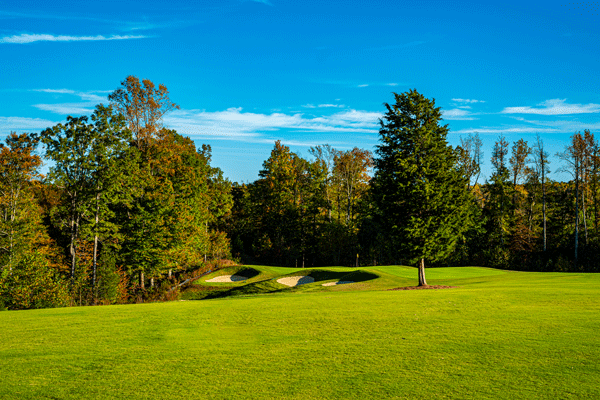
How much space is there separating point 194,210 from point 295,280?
12.9 metres

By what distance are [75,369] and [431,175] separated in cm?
1869

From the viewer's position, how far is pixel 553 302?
12008 mm

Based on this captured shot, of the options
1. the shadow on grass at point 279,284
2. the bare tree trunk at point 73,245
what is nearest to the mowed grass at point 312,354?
the bare tree trunk at point 73,245

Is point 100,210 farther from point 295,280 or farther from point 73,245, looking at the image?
point 295,280

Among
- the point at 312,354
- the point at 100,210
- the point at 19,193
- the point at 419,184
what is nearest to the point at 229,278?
the point at 100,210

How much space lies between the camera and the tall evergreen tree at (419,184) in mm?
21078

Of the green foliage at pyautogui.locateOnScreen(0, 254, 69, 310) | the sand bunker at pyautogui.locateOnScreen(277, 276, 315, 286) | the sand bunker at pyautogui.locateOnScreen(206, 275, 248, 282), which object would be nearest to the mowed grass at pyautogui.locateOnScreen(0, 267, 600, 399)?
the green foliage at pyautogui.locateOnScreen(0, 254, 69, 310)

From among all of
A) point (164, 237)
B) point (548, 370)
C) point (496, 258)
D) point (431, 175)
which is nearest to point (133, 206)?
point (164, 237)

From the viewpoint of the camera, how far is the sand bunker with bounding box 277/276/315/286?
1286 inches

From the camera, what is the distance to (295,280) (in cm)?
3347

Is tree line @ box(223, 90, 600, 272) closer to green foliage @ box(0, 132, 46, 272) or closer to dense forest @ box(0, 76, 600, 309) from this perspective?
dense forest @ box(0, 76, 600, 309)

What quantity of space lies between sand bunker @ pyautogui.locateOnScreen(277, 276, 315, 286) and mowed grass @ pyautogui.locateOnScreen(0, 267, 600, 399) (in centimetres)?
2134

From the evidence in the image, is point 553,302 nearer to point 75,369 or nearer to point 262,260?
point 75,369

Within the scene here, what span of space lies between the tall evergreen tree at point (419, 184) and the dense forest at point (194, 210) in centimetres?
12
